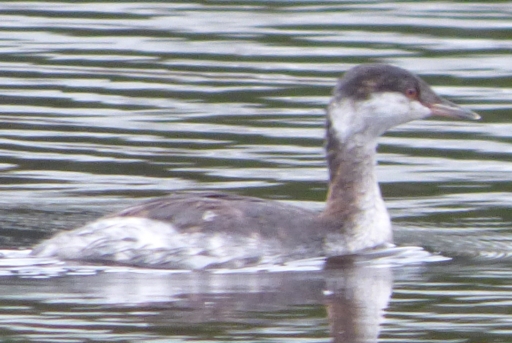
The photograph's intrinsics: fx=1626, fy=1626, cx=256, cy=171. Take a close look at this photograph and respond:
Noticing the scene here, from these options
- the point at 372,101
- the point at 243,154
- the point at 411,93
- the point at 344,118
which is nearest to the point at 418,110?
the point at 411,93

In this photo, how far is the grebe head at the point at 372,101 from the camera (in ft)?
34.6

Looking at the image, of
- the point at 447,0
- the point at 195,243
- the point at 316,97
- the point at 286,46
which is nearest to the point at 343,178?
the point at 195,243

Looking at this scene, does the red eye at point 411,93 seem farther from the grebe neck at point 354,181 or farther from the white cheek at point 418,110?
the grebe neck at point 354,181

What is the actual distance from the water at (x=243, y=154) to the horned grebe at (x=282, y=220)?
0.19 meters

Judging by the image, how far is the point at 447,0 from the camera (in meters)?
20.7

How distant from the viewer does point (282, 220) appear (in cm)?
998

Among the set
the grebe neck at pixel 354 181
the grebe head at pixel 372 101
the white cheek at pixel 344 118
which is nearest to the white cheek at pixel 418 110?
the grebe head at pixel 372 101

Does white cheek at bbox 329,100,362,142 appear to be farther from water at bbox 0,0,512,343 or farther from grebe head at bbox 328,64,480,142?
water at bbox 0,0,512,343

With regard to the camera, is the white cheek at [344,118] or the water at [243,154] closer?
the water at [243,154]

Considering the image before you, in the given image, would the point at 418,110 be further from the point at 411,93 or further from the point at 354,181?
the point at 354,181

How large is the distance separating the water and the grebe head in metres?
0.81

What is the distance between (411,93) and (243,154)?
2.75 metres

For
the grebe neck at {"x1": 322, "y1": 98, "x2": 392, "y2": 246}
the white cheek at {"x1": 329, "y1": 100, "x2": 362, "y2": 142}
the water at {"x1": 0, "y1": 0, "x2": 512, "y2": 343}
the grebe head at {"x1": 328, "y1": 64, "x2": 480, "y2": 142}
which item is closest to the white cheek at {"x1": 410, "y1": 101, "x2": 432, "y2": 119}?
the grebe head at {"x1": 328, "y1": 64, "x2": 480, "y2": 142}

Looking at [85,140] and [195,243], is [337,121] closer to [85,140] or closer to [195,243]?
[195,243]
